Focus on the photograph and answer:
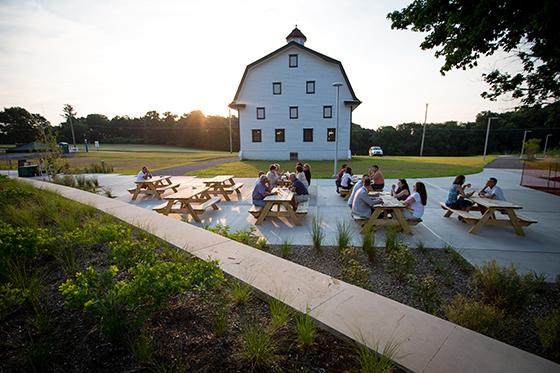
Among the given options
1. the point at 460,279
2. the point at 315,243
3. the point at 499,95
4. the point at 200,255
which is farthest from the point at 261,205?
the point at 499,95

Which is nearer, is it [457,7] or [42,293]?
[42,293]

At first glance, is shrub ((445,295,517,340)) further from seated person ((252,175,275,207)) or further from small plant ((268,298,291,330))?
seated person ((252,175,275,207))

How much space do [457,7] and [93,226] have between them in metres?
8.40

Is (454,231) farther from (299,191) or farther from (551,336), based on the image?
(551,336)

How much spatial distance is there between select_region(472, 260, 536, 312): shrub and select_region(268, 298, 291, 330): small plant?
9.01ft

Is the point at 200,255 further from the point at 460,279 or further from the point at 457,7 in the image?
the point at 457,7

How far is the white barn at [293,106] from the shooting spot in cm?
2828

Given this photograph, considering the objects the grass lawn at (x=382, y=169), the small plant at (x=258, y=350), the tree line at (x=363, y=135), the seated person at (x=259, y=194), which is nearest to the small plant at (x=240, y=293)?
the small plant at (x=258, y=350)

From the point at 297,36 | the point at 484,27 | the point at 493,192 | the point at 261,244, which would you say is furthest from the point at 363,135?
the point at 261,244

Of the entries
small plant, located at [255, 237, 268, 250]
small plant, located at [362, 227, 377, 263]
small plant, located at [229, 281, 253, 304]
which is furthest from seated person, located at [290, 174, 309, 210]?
small plant, located at [229, 281, 253, 304]

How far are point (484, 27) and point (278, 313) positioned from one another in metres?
6.20

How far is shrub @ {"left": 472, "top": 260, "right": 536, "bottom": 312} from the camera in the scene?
335 cm

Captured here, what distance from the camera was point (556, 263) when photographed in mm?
A: 4902

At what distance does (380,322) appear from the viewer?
2.65 m
